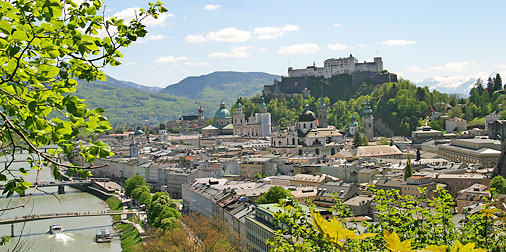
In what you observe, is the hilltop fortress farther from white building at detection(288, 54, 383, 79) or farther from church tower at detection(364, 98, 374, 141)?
church tower at detection(364, 98, 374, 141)

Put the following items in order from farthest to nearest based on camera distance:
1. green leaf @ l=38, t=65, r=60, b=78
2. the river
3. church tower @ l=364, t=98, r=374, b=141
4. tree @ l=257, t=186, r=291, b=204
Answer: church tower @ l=364, t=98, r=374, b=141 < the river < tree @ l=257, t=186, r=291, b=204 < green leaf @ l=38, t=65, r=60, b=78

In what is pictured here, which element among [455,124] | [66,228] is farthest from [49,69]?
[455,124]

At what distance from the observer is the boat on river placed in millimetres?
37000

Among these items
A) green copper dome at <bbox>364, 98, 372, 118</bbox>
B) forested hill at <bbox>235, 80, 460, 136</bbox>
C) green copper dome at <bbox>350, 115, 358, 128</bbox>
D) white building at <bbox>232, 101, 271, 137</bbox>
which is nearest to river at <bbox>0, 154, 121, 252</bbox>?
white building at <bbox>232, 101, 271, 137</bbox>

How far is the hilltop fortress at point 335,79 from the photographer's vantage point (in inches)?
4006

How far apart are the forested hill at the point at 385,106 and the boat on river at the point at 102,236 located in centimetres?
5395

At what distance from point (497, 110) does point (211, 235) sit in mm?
55319

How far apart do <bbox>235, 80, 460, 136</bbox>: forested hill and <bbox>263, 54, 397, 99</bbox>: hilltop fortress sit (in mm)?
2055

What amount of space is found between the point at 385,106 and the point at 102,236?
56.9 meters

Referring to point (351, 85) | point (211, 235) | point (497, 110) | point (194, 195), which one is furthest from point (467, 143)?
point (351, 85)

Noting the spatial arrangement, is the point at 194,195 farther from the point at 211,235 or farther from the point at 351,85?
the point at 351,85

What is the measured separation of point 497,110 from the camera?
75062 millimetres

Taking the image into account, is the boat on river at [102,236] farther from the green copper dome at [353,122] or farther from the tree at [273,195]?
the green copper dome at [353,122]

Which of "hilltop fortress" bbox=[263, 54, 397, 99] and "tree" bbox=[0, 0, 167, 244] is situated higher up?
"hilltop fortress" bbox=[263, 54, 397, 99]
